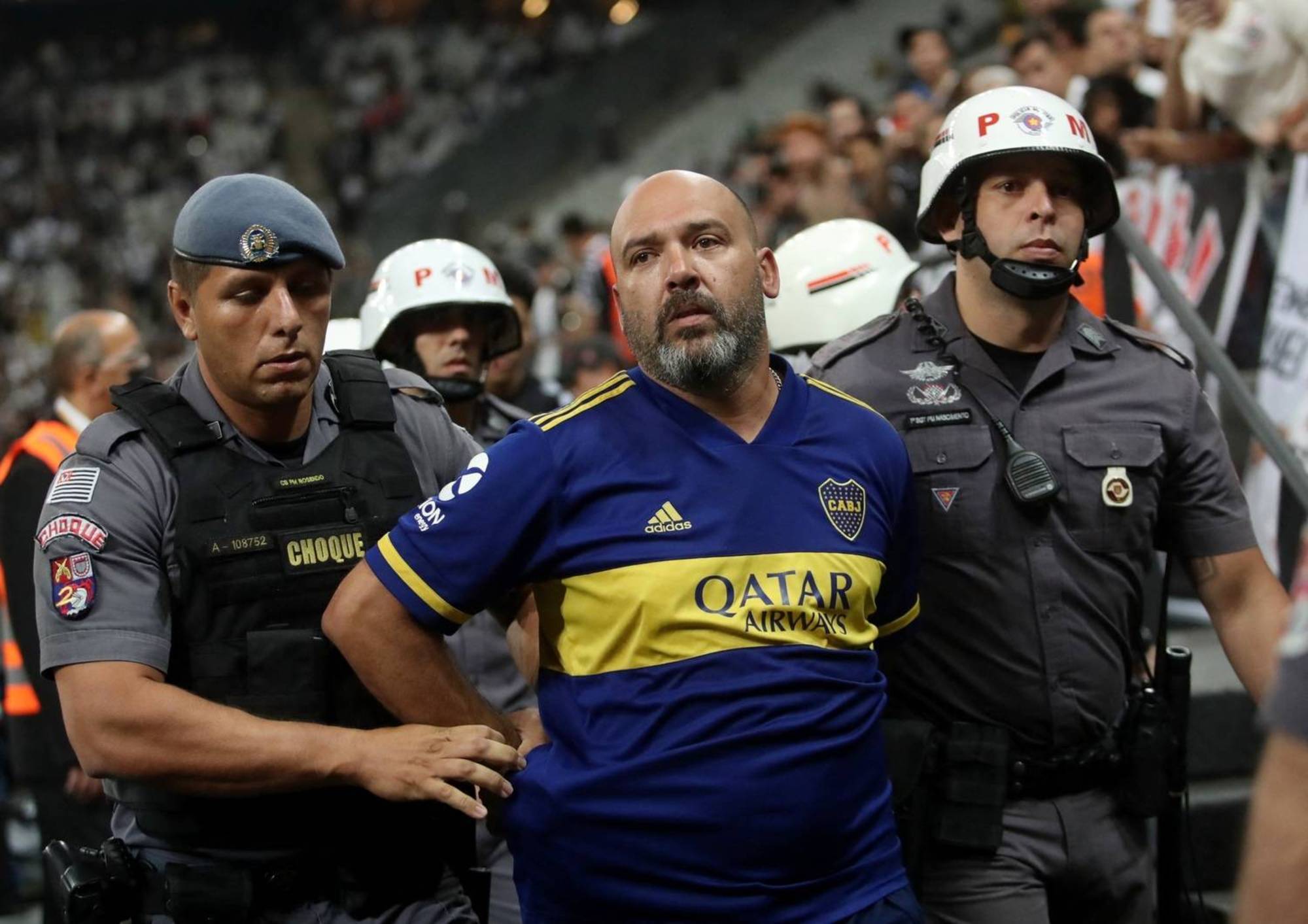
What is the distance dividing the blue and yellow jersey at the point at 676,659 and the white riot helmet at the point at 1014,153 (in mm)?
926

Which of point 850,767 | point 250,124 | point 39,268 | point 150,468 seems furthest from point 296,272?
point 250,124

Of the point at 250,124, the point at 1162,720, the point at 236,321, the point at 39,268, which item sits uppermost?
the point at 250,124

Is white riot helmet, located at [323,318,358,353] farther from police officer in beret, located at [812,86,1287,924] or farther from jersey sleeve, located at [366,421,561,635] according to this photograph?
jersey sleeve, located at [366,421,561,635]

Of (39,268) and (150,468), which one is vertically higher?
(39,268)

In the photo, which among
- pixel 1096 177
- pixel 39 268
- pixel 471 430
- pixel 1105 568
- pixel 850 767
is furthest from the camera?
pixel 39 268

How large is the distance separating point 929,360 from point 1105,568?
0.66m

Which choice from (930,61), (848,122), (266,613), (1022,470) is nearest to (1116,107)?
(848,122)

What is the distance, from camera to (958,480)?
3582 millimetres

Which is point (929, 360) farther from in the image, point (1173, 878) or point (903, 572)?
point (1173, 878)

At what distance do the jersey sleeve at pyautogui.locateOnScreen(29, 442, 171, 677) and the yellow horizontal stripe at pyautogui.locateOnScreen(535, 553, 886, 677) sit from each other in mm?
784

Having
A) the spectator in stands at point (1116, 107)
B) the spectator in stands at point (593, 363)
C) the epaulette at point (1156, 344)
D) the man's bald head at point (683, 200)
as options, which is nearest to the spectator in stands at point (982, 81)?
the spectator in stands at point (1116, 107)

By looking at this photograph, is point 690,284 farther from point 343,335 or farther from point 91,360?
point 91,360

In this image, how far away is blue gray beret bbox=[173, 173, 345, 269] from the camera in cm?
312

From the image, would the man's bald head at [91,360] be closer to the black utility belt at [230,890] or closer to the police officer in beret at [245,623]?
the police officer in beret at [245,623]
